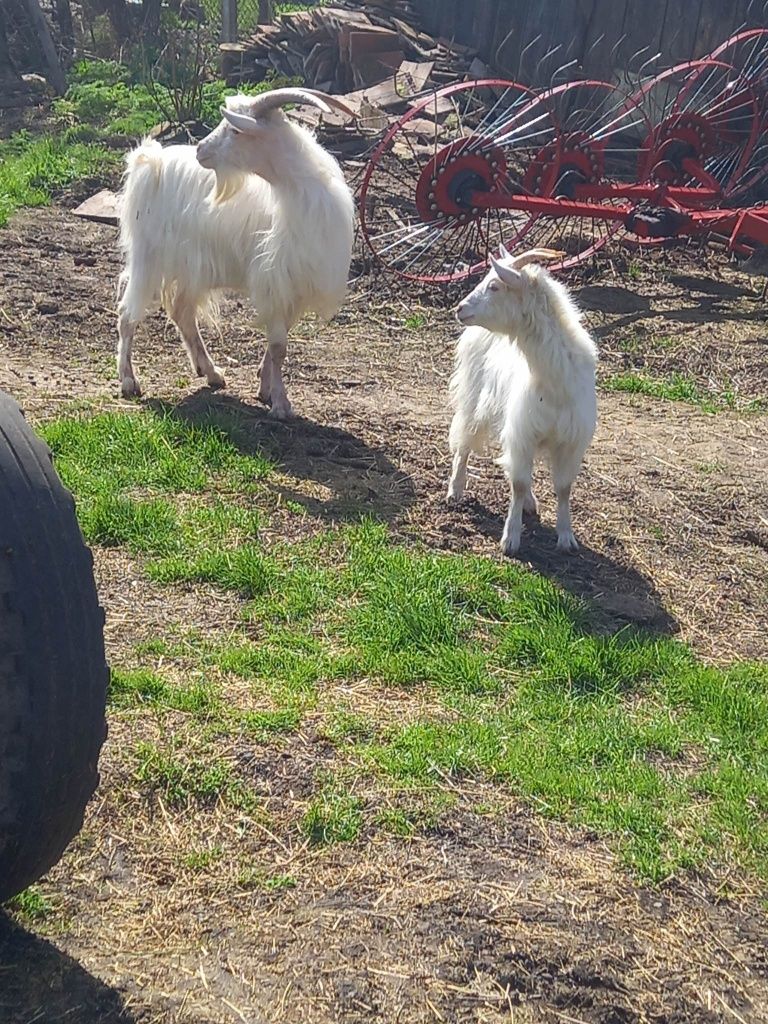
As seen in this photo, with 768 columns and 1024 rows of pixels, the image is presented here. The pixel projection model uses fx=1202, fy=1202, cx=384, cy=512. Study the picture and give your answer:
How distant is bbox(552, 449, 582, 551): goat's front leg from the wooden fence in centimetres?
822

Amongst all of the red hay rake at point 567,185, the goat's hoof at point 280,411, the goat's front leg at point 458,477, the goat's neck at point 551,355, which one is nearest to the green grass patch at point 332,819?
the goat's neck at point 551,355

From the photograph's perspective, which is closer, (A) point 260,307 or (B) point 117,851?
(B) point 117,851

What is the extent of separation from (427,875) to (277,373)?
4204 millimetres

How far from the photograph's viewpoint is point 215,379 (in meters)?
7.71

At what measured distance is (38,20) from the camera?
16.1 metres

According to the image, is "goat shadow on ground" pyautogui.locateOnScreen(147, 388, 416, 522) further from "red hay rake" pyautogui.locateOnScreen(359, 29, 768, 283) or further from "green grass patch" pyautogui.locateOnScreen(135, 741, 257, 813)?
"red hay rake" pyautogui.locateOnScreen(359, 29, 768, 283)

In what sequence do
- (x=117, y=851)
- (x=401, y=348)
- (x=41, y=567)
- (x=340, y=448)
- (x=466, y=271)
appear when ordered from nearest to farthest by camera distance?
(x=41, y=567), (x=117, y=851), (x=340, y=448), (x=401, y=348), (x=466, y=271)

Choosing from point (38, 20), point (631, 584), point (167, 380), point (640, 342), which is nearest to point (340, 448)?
point (167, 380)

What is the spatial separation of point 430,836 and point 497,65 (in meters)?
13.0

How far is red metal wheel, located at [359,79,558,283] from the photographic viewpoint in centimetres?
962

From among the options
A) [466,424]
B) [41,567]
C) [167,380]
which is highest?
[41,567]

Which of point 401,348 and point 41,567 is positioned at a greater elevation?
point 41,567

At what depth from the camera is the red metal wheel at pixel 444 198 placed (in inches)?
379

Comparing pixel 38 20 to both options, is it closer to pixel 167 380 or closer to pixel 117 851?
pixel 167 380
